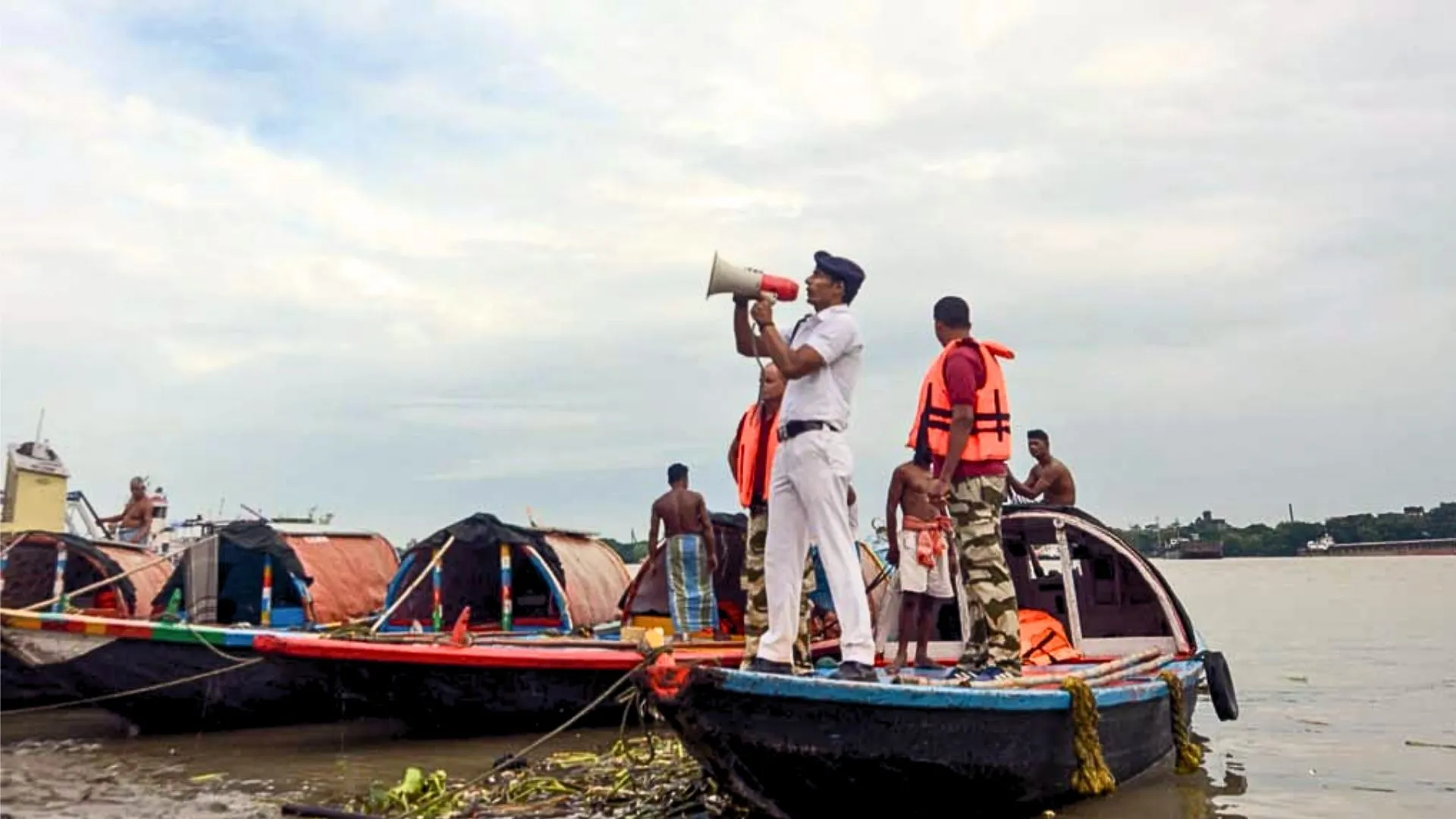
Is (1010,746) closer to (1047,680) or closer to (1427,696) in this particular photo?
(1047,680)

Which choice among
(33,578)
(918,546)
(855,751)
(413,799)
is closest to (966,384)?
(918,546)

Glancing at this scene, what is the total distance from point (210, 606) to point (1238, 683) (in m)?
11.6

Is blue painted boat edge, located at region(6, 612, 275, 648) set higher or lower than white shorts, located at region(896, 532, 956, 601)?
lower

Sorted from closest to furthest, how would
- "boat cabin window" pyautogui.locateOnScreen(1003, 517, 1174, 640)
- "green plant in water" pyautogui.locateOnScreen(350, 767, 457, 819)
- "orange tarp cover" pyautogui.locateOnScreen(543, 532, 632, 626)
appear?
"green plant in water" pyautogui.locateOnScreen(350, 767, 457, 819) → "boat cabin window" pyautogui.locateOnScreen(1003, 517, 1174, 640) → "orange tarp cover" pyautogui.locateOnScreen(543, 532, 632, 626)

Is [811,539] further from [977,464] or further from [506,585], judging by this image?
[506,585]

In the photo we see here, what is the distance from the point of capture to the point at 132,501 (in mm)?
17047

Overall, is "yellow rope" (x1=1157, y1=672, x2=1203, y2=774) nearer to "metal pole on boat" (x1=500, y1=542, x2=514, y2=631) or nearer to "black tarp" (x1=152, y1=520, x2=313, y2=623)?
"metal pole on boat" (x1=500, y1=542, x2=514, y2=631)

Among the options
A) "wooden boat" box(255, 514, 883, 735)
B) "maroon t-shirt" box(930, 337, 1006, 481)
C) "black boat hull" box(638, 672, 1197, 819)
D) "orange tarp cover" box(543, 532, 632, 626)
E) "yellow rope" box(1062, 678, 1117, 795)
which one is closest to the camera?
"black boat hull" box(638, 672, 1197, 819)

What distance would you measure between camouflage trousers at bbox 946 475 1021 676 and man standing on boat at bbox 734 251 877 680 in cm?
174

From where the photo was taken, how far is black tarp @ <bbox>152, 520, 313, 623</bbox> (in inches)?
483

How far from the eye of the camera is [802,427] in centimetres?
565

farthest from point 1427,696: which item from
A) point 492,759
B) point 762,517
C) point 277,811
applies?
point 277,811

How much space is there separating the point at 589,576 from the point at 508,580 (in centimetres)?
139

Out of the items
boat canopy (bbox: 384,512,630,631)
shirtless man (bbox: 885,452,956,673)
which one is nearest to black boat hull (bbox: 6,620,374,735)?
boat canopy (bbox: 384,512,630,631)
